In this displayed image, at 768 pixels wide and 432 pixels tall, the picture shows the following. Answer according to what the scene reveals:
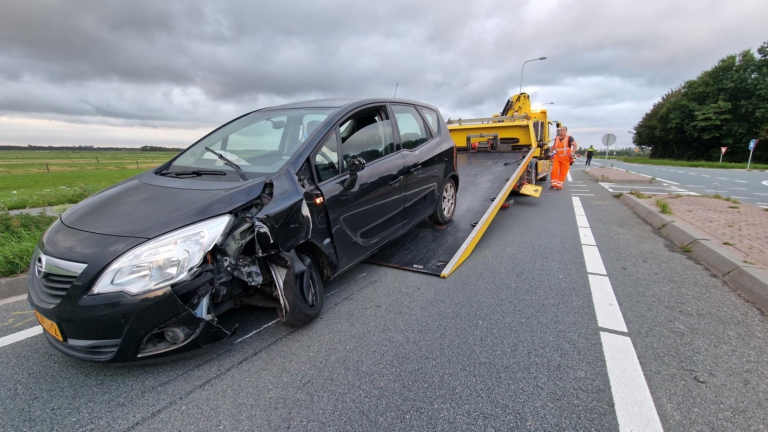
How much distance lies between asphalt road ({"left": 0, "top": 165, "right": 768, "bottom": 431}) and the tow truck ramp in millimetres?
495

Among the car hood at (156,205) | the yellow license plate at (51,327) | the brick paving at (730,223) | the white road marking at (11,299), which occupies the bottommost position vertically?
the white road marking at (11,299)

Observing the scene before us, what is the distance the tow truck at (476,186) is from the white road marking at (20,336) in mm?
2875

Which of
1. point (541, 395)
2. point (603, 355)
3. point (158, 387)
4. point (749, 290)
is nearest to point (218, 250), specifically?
point (158, 387)

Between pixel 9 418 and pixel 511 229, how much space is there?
5548 mm

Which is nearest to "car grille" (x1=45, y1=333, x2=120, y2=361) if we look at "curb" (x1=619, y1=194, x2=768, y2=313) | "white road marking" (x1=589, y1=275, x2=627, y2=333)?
"white road marking" (x1=589, y1=275, x2=627, y2=333)

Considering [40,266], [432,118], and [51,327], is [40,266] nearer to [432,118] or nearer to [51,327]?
[51,327]

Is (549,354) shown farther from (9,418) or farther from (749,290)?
(9,418)

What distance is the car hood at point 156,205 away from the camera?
199 cm

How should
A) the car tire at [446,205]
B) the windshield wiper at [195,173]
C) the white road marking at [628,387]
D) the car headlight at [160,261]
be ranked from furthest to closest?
the car tire at [446,205] < the windshield wiper at [195,173] < the car headlight at [160,261] < the white road marking at [628,387]

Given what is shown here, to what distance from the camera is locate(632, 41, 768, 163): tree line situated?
38000mm

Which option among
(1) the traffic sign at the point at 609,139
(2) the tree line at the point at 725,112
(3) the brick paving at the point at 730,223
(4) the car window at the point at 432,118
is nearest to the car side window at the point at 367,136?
(4) the car window at the point at 432,118

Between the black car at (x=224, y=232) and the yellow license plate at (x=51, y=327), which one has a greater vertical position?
the black car at (x=224, y=232)

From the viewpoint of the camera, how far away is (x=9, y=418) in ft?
5.83

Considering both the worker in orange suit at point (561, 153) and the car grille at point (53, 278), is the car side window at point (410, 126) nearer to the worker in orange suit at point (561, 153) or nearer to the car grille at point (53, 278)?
the car grille at point (53, 278)
